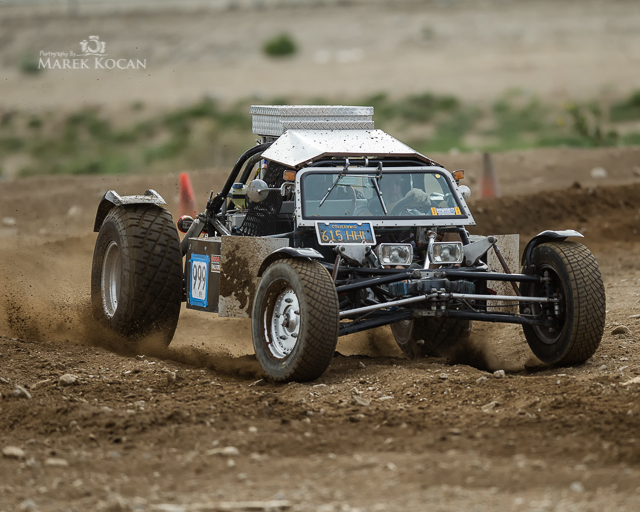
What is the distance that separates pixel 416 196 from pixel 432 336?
4.77 ft

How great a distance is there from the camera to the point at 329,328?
732 centimetres

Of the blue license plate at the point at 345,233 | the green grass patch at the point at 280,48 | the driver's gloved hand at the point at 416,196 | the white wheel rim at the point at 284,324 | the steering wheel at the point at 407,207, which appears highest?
the green grass patch at the point at 280,48

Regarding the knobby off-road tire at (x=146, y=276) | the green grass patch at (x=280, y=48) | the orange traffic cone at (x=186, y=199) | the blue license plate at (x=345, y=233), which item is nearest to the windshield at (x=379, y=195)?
the blue license plate at (x=345, y=233)

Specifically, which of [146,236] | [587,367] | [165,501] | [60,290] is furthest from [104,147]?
[165,501]

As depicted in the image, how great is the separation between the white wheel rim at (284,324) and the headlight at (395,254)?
882mm

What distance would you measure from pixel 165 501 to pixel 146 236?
4.77 metres

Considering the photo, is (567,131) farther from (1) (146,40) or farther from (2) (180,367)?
(1) (146,40)

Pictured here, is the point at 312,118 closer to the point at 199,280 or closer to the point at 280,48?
the point at 199,280

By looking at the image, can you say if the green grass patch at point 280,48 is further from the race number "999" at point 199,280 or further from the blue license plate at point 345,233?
the blue license plate at point 345,233

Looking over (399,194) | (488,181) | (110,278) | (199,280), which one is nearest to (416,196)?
(399,194)

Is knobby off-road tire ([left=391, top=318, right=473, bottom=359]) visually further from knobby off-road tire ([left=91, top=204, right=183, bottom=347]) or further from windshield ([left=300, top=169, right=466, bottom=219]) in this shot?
knobby off-road tire ([left=91, top=204, right=183, bottom=347])

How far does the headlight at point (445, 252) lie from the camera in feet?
27.6

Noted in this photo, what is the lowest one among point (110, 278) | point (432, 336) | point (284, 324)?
point (432, 336)

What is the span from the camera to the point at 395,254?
8.30 m
